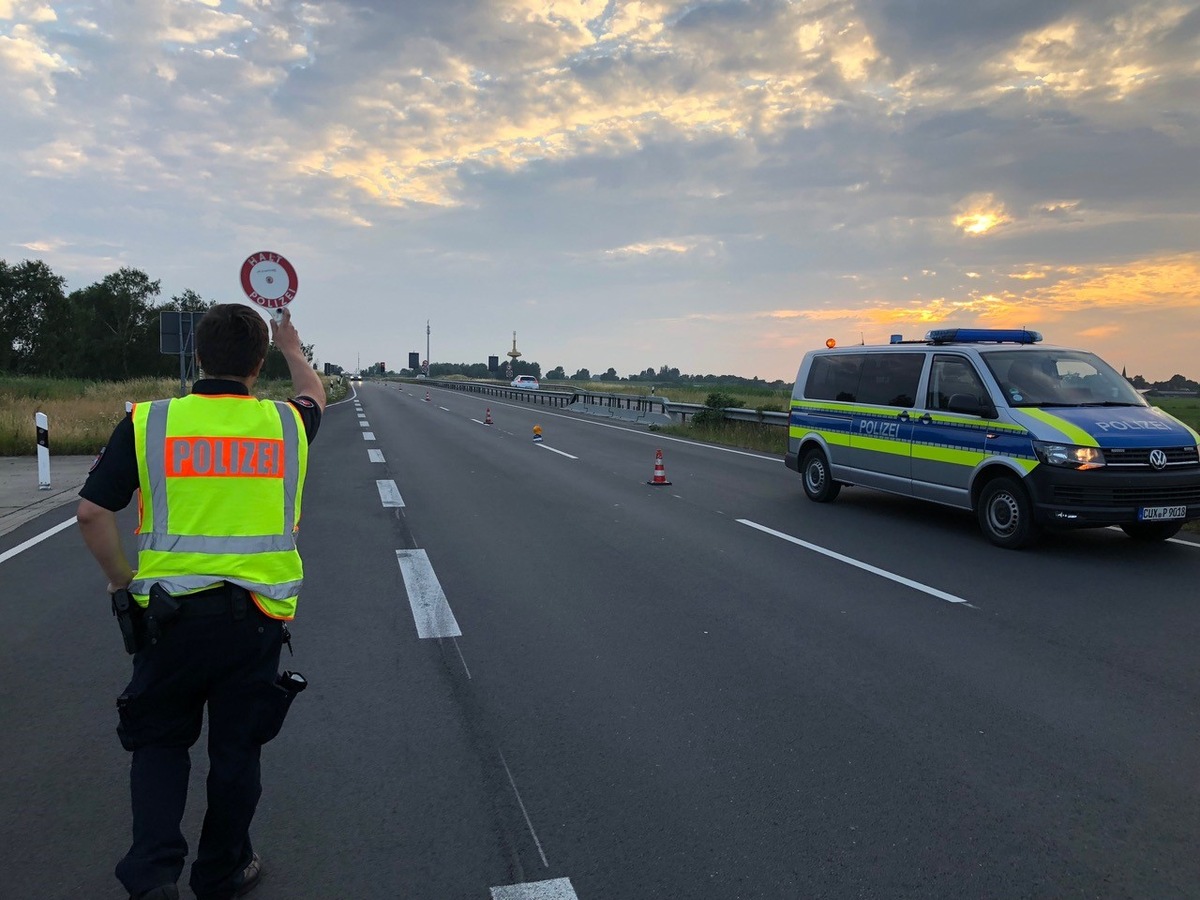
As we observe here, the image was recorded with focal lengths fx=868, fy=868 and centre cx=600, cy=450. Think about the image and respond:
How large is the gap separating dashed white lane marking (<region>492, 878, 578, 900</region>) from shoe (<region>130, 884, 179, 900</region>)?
99 cm

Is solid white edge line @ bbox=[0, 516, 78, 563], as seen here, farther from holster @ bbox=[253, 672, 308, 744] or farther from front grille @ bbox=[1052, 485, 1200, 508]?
front grille @ bbox=[1052, 485, 1200, 508]

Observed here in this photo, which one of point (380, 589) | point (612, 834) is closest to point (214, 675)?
point (612, 834)

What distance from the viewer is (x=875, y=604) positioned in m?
6.61

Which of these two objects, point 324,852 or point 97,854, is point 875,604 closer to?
point 324,852

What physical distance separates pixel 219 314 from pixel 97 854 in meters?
2.04

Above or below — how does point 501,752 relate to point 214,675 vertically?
below

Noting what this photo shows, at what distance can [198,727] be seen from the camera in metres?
2.76

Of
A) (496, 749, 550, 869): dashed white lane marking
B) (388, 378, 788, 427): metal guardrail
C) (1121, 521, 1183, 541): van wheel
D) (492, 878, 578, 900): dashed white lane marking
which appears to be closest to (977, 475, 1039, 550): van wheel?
(1121, 521, 1183, 541): van wheel

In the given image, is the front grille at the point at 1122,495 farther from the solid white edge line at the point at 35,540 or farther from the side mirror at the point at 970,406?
the solid white edge line at the point at 35,540

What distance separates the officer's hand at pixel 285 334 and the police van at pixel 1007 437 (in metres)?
7.22

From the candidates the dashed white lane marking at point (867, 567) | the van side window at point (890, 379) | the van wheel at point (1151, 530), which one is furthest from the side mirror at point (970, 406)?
the dashed white lane marking at point (867, 567)

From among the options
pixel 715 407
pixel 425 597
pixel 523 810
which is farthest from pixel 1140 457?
pixel 715 407

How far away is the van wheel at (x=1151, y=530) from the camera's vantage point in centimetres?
872

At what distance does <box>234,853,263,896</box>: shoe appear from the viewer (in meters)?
2.94
